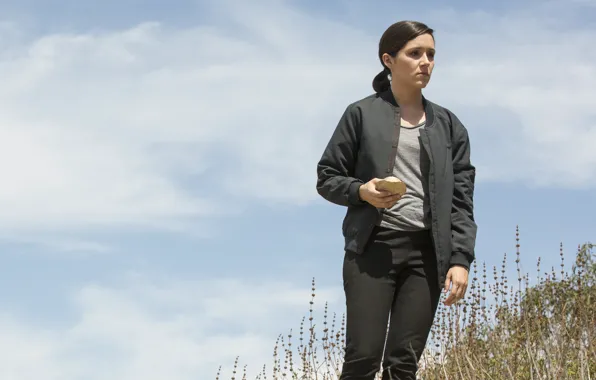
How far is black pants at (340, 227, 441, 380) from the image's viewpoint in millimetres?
3951

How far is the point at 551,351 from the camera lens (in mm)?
5461

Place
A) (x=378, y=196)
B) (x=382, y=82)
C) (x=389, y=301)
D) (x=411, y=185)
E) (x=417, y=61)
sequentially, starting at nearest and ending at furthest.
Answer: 1. (x=378, y=196)
2. (x=389, y=301)
3. (x=411, y=185)
4. (x=417, y=61)
5. (x=382, y=82)

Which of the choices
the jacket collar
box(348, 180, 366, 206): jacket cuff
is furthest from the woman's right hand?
the jacket collar

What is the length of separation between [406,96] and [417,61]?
0.21 meters

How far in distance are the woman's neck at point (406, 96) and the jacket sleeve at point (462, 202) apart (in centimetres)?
25

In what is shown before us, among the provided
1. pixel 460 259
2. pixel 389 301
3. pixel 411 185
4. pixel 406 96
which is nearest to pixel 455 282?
pixel 460 259

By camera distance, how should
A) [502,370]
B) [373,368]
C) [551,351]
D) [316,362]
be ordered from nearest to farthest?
[373,368] < [551,351] < [502,370] < [316,362]

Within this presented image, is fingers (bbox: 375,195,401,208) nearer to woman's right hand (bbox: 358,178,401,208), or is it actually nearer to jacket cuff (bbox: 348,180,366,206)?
woman's right hand (bbox: 358,178,401,208)

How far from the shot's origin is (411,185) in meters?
4.09

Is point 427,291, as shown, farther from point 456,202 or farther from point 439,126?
point 439,126

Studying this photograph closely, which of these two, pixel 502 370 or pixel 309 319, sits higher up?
pixel 309 319

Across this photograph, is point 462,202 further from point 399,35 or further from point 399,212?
point 399,35

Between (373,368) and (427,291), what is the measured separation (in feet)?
1.45

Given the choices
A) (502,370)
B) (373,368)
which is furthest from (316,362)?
(373,368)
